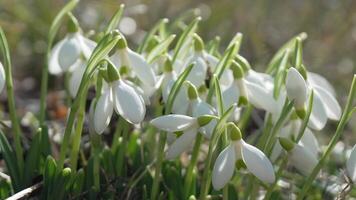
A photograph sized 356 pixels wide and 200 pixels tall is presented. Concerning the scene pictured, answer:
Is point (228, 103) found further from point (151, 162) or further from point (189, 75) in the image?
point (151, 162)

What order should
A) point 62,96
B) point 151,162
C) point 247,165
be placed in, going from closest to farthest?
point 247,165 → point 151,162 → point 62,96

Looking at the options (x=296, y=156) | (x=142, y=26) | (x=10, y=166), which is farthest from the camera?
(x=142, y=26)

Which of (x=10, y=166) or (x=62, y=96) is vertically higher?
(x=10, y=166)

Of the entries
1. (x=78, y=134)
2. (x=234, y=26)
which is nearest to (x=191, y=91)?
(x=78, y=134)

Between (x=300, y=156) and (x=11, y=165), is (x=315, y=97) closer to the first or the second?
(x=300, y=156)

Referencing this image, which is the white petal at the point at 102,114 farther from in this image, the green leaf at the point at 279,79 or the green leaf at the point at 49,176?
the green leaf at the point at 279,79

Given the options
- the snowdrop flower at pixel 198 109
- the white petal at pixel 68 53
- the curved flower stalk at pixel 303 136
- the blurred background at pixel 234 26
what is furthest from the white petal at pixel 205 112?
the blurred background at pixel 234 26

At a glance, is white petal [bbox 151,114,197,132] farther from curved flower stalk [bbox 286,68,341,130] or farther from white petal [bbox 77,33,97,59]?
white petal [bbox 77,33,97,59]

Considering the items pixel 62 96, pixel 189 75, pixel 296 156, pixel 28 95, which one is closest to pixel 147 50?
pixel 189 75

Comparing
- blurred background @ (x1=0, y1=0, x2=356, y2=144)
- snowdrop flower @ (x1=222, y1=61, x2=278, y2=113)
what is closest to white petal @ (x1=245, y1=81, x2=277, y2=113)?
snowdrop flower @ (x1=222, y1=61, x2=278, y2=113)
